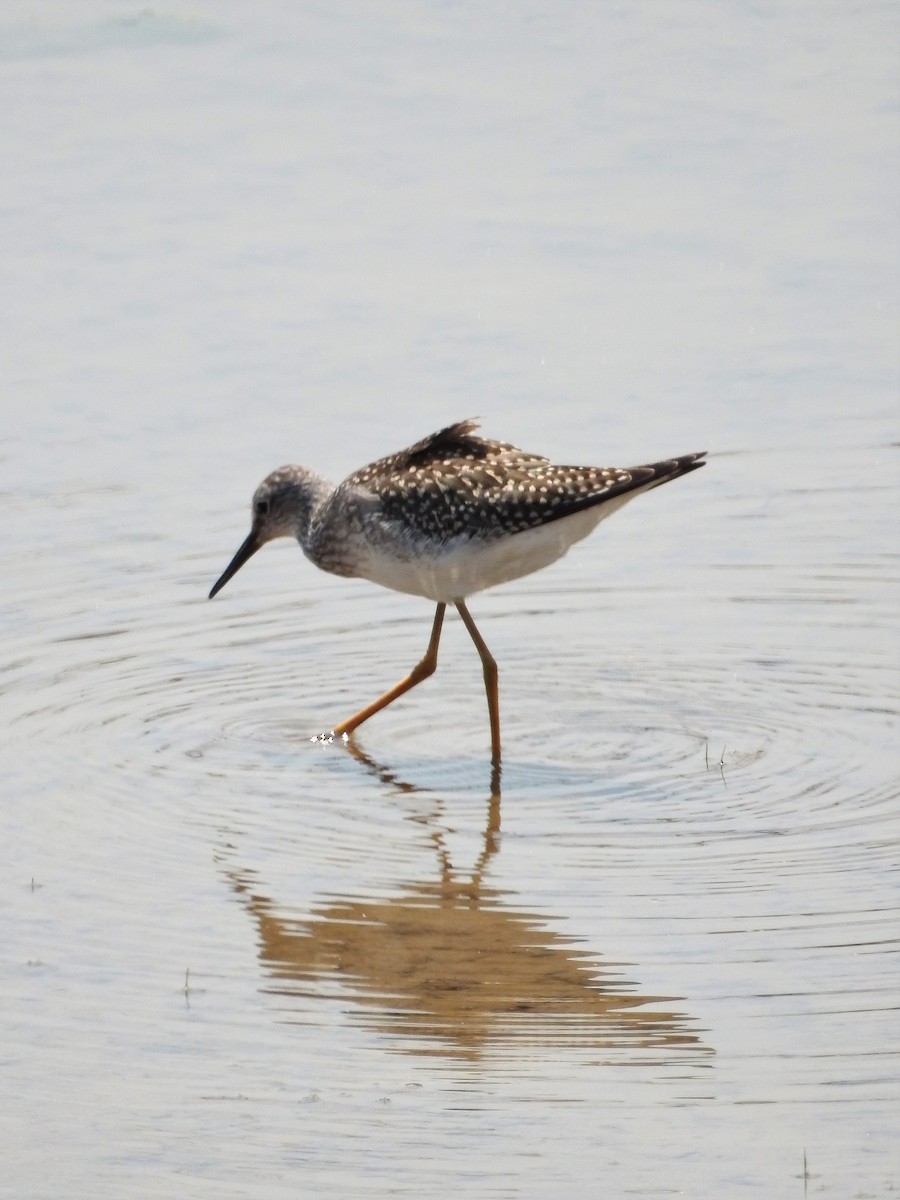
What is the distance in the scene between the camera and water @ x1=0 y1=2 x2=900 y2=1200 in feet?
18.9

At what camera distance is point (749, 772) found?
831 centimetres

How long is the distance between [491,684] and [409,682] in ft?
1.64

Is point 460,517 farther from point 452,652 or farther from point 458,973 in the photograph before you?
point 458,973

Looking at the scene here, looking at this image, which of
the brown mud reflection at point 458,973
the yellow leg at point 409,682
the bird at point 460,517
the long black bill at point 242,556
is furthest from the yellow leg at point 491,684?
the brown mud reflection at point 458,973

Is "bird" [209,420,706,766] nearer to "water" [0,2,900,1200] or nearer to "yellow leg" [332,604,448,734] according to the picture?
"yellow leg" [332,604,448,734]

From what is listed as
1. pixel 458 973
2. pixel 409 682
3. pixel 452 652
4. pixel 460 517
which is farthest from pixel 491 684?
pixel 458 973

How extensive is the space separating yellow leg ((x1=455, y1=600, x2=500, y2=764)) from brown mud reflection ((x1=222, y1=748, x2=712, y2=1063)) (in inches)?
48.7

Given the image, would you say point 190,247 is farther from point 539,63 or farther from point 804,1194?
point 804,1194

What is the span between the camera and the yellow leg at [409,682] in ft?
29.9

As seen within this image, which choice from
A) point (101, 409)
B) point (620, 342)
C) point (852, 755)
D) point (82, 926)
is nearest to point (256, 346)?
point (101, 409)

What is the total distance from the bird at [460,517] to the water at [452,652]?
0.58 meters

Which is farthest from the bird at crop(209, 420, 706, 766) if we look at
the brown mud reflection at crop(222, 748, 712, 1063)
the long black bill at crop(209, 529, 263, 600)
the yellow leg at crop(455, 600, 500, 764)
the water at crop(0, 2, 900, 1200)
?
the brown mud reflection at crop(222, 748, 712, 1063)

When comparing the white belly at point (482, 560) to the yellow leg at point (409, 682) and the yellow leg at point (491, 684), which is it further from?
the yellow leg at point (409, 682)

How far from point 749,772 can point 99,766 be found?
2532 millimetres
